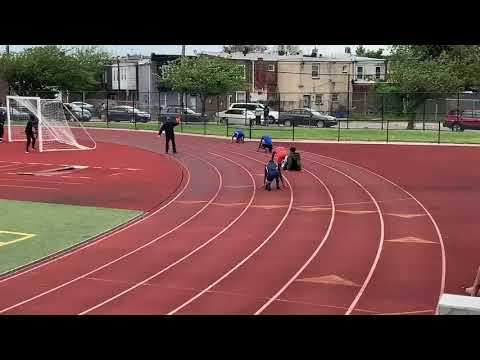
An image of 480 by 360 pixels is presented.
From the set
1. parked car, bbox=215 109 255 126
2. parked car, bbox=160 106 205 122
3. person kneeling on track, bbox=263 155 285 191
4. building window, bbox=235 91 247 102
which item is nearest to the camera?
person kneeling on track, bbox=263 155 285 191

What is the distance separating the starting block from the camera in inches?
206

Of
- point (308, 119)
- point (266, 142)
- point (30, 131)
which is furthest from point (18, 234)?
point (308, 119)

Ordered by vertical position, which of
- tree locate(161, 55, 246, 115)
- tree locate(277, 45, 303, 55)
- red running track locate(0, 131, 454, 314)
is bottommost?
red running track locate(0, 131, 454, 314)

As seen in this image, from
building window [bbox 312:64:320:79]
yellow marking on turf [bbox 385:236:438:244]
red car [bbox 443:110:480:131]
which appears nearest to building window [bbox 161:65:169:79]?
building window [bbox 312:64:320:79]

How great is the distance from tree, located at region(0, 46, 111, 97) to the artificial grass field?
121 ft

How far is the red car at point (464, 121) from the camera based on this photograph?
131 ft

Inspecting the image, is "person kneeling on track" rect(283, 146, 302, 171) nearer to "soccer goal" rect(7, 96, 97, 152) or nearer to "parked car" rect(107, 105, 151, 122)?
"soccer goal" rect(7, 96, 97, 152)

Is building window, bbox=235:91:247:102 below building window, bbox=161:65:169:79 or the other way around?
below

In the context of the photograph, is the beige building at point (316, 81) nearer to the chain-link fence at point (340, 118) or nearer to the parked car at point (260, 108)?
the chain-link fence at point (340, 118)

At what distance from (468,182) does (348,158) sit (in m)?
7.28

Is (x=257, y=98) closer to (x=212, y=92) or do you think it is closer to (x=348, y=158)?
(x=212, y=92)

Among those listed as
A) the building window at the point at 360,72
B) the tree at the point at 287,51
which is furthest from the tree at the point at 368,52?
the building window at the point at 360,72

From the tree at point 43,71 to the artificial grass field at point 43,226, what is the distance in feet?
121

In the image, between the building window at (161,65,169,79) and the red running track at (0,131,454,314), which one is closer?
the red running track at (0,131,454,314)
